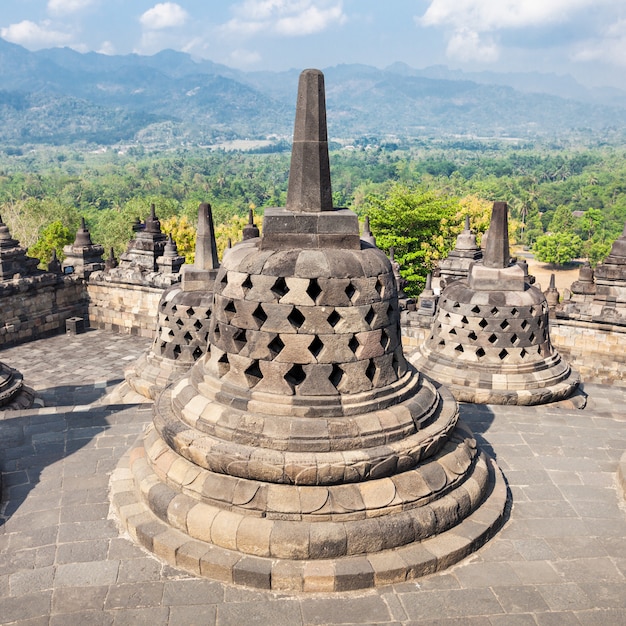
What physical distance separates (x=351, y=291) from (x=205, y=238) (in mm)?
4293

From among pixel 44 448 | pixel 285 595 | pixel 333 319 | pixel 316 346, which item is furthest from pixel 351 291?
pixel 44 448

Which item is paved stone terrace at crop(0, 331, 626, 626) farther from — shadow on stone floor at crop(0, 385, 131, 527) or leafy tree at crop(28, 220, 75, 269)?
leafy tree at crop(28, 220, 75, 269)

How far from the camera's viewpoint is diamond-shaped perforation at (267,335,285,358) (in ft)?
17.4

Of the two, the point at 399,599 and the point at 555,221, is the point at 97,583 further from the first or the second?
the point at 555,221

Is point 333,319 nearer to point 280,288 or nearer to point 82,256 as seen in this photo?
point 280,288

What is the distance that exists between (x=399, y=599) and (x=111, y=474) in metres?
3.43

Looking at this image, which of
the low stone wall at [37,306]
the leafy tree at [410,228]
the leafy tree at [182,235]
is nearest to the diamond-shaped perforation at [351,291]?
the low stone wall at [37,306]

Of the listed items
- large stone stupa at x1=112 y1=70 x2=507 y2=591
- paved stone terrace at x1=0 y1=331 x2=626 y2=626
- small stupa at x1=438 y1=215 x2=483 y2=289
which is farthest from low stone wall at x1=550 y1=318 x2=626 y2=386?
large stone stupa at x1=112 y1=70 x2=507 y2=591

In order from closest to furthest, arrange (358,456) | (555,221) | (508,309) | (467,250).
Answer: (358,456) → (508,309) → (467,250) → (555,221)

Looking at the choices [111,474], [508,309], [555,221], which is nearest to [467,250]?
[508,309]

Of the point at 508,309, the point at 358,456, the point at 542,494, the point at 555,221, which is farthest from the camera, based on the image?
the point at 555,221

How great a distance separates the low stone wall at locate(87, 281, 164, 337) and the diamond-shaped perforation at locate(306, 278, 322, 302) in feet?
48.8

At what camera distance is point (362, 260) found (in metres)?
5.38

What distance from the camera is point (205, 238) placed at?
352 inches
